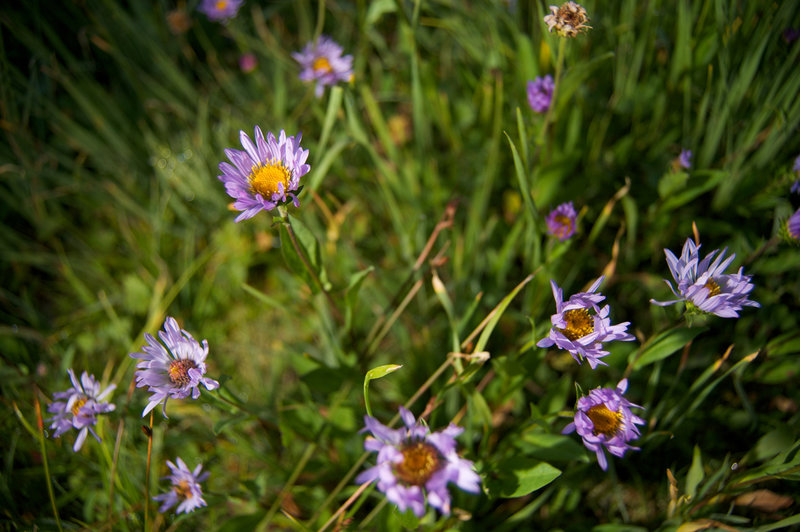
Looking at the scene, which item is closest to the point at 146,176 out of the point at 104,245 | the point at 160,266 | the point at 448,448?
the point at 104,245

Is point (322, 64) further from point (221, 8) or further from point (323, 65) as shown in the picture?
point (221, 8)

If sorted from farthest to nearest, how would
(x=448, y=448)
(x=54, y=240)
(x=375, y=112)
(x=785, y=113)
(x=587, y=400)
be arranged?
(x=54, y=240) → (x=375, y=112) → (x=785, y=113) → (x=587, y=400) → (x=448, y=448)

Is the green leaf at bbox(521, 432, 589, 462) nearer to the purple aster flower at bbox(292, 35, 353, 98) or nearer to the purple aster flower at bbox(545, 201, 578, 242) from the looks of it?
the purple aster flower at bbox(545, 201, 578, 242)

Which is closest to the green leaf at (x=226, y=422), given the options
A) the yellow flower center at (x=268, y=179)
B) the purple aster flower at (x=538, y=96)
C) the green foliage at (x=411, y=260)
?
the green foliage at (x=411, y=260)

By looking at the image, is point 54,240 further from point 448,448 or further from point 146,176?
point 448,448

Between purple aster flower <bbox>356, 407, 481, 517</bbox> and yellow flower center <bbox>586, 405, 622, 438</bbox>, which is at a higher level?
yellow flower center <bbox>586, 405, 622, 438</bbox>

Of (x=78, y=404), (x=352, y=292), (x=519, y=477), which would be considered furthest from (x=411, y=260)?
(x=78, y=404)

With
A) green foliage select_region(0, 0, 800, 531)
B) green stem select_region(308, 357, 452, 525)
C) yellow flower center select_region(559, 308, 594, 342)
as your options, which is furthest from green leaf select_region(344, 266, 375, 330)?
yellow flower center select_region(559, 308, 594, 342)
